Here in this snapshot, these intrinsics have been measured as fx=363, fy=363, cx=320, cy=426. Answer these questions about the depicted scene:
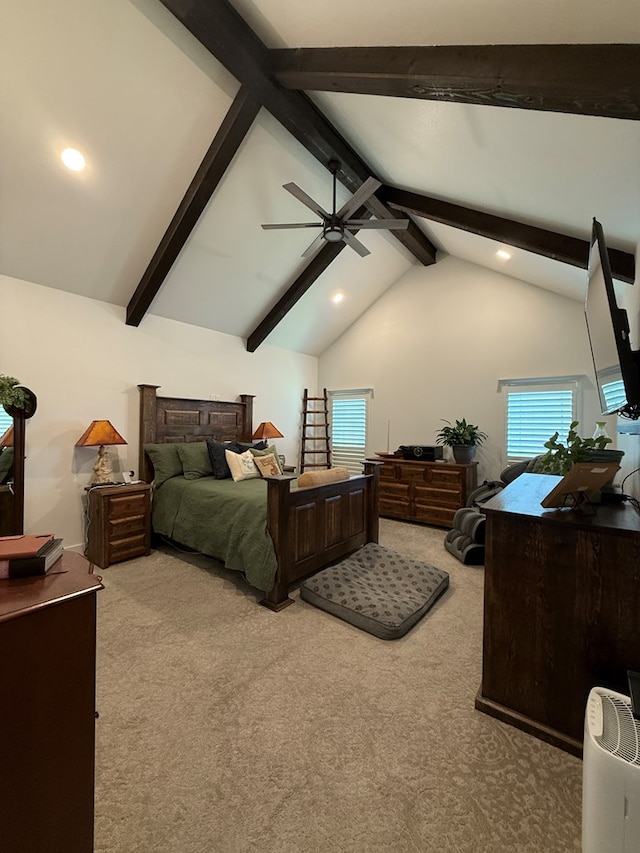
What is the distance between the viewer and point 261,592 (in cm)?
295

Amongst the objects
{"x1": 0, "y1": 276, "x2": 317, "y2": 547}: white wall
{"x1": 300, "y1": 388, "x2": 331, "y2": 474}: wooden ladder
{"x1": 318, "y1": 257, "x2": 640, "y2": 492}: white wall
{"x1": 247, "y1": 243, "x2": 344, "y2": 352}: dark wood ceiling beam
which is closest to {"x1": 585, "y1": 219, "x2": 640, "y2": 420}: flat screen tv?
{"x1": 318, "y1": 257, "x2": 640, "y2": 492}: white wall

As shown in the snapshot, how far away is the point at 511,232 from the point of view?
3.20 m

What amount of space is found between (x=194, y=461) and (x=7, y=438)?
1.65 m

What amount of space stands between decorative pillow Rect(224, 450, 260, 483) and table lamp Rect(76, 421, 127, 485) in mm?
1080

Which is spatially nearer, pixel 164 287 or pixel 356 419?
pixel 164 287

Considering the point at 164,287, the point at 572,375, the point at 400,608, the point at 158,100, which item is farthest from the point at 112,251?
the point at 572,375

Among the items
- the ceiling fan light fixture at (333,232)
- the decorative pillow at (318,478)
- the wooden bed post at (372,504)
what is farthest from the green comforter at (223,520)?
the ceiling fan light fixture at (333,232)

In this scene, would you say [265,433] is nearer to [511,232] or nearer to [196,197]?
[196,197]

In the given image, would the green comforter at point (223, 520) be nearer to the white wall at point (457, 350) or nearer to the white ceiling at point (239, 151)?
the white ceiling at point (239, 151)

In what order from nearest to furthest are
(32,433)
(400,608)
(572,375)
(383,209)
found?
1. (400,608)
2. (32,433)
3. (383,209)
4. (572,375)

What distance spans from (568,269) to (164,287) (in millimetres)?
4271

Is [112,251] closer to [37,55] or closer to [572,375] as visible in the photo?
[37,55]

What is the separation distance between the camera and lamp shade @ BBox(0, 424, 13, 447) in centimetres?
312

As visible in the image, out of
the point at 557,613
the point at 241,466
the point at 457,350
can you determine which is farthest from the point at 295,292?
the point at 557,613
